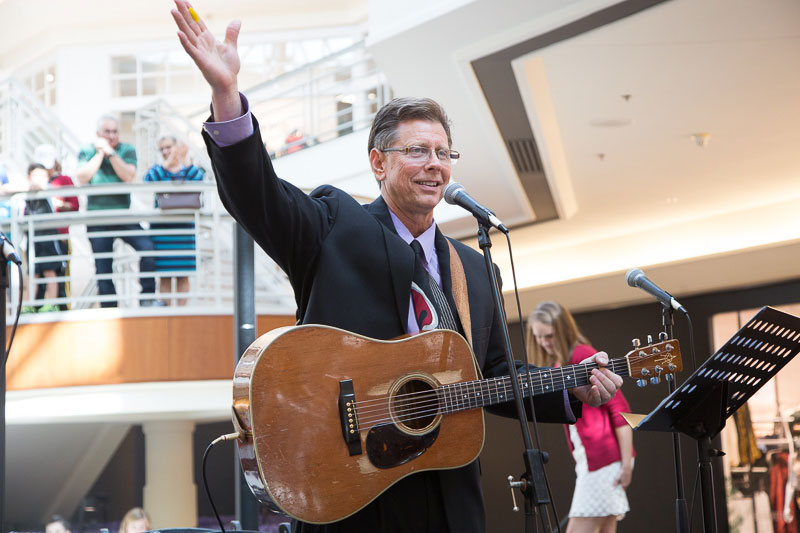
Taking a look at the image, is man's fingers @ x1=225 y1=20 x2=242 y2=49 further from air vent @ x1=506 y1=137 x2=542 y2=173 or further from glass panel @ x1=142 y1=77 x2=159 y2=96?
glass panel @ x1=142 y1=77 x2=159 y2=96

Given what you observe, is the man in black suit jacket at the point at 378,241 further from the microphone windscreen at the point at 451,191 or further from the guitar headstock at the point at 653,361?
the guitar headstock at the point at 653,361

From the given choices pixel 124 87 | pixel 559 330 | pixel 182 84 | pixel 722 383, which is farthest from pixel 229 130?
pixel 124 87

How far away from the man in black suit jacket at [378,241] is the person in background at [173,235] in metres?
5.05

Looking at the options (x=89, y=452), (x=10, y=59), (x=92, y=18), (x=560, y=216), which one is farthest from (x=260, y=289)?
(x=10, y=59)

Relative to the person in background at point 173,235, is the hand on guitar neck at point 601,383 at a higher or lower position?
lower

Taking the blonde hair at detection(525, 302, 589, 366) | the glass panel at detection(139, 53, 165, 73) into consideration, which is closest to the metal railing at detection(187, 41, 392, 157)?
the glass panel at detection(139, 53, 165, 73)

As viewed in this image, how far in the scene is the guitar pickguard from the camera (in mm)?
1977

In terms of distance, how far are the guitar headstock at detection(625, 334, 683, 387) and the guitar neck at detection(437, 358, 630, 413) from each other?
0.11 ft

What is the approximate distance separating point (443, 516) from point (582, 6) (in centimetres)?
355

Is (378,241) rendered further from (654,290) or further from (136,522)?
(136,522)

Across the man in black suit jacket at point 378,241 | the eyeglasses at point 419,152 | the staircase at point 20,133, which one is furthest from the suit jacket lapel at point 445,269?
the staircase at point 20,133

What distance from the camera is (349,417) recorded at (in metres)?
1.96

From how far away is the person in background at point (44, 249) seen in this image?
7.22 m

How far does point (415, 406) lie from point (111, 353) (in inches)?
205
